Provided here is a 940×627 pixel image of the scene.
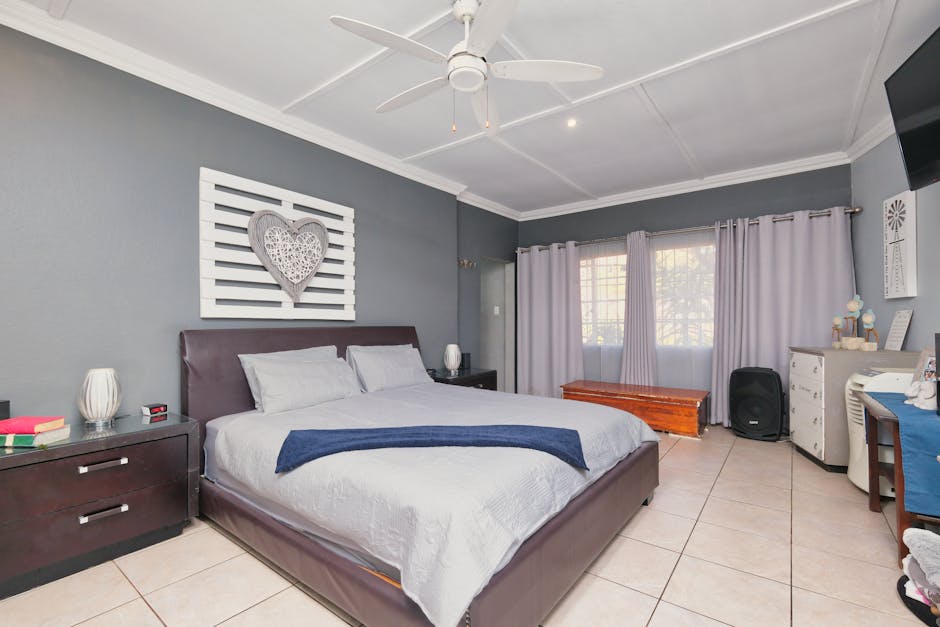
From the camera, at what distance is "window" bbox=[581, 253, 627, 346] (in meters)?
5.27

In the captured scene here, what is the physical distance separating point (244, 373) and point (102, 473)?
91cm

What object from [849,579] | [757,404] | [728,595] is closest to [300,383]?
[728,595]

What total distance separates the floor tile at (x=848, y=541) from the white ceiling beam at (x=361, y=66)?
330 cm

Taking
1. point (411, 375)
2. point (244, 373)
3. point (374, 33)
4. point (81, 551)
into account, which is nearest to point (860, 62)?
point (374, 33)

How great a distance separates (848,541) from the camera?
2.24 meters

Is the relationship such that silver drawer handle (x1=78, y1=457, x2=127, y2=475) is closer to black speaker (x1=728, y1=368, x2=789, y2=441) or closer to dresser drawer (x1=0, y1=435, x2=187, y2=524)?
dresser drawer (x1=0, y1=435, x2=187, y2=524)

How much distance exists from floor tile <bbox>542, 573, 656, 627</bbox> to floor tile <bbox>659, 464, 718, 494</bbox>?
1.38 metres

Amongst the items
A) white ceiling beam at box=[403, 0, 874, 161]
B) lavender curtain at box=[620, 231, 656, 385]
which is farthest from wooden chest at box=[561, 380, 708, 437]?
white ceiling beam at box=[403, 0, 874, 161]

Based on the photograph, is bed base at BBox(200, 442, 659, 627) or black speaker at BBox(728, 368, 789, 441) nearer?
bed base at BBox(200, 442, 659, 627)

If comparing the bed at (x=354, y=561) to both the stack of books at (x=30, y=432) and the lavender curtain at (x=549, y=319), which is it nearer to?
the stack of books at (x=30, y=432)

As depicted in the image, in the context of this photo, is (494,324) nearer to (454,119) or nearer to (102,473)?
(454,119)

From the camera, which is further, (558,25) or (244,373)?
(244,373)

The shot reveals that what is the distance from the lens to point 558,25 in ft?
7.30

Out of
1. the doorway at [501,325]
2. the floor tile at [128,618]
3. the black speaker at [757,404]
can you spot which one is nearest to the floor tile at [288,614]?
the floor tile at [128,618]
